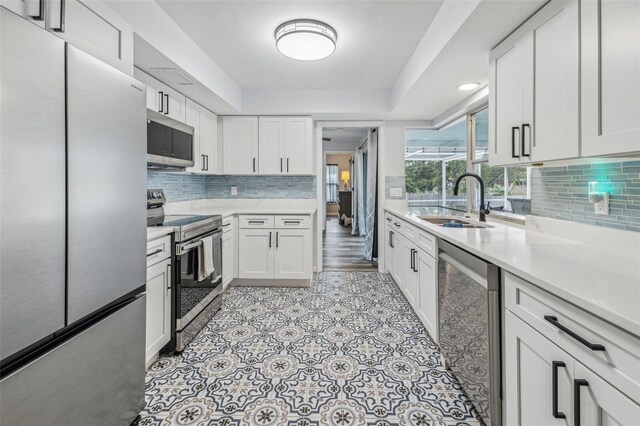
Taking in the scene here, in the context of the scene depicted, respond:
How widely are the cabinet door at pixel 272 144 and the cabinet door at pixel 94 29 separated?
2.46 m

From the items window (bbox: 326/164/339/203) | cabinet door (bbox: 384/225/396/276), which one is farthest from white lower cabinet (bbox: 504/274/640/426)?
window (bbox: 326/164/339/203)

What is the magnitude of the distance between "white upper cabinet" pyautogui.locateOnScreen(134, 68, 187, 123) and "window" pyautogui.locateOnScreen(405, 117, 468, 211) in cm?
296

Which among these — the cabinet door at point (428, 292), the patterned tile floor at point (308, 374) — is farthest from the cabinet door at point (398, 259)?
the cabinet door at point (428, 292)

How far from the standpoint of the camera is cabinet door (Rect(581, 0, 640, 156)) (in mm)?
1098

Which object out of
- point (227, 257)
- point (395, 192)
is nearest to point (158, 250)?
point (227, 257)

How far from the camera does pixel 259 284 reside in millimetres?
3764

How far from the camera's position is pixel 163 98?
2.68m

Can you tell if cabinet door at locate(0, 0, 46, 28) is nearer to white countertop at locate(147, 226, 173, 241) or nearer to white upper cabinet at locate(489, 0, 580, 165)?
white countertop at locate(147, 226, 173, 241)

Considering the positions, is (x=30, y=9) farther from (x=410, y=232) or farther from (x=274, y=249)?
(x=274, y=249)

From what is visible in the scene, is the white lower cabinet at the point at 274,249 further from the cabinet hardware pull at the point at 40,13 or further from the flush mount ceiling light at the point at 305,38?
the cabinet hardware pull at the point at 40,13

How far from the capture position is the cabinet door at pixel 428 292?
2164mm

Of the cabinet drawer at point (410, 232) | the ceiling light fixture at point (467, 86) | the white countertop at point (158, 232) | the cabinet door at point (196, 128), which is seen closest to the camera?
the white countertop at point (158, 232)

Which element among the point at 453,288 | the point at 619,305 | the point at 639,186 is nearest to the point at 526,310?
the point at 619,305

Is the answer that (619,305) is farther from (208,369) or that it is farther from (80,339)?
(208,369)
